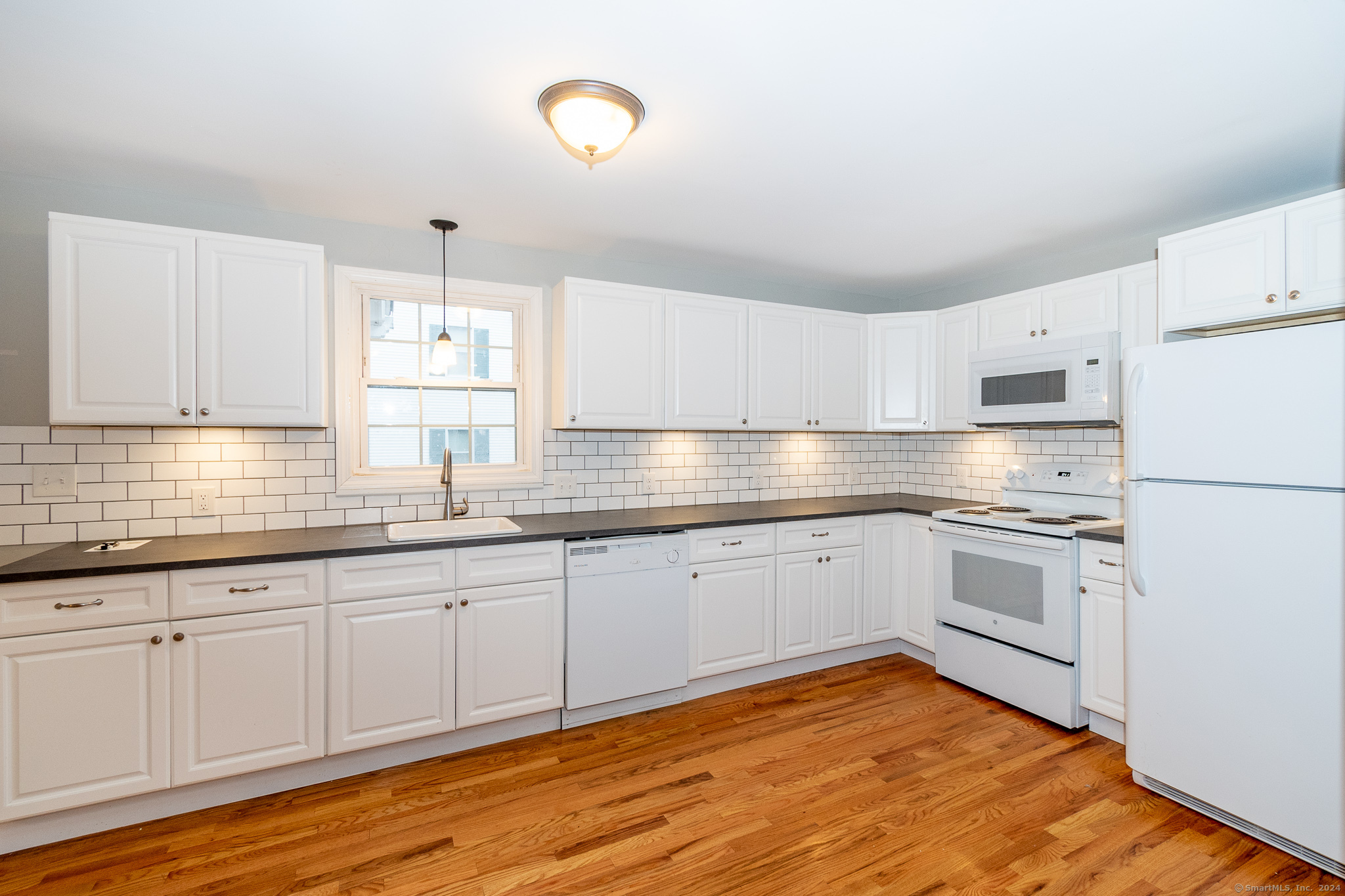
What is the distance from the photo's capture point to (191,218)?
2.64 meters

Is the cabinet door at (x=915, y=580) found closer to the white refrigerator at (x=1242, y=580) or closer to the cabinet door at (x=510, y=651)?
the white refrigerator at (x=1242, y=580)

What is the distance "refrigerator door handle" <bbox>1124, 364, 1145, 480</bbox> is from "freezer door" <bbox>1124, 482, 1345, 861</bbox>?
6cm

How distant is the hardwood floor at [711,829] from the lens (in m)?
1.89

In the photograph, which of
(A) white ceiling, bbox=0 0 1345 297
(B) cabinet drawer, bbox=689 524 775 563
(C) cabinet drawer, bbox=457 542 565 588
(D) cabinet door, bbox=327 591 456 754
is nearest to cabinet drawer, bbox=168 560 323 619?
(D) cabinet door, bbox=327 591 456 754

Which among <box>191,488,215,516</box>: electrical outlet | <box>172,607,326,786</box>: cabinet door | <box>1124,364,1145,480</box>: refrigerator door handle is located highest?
<box>1124,364,1145,480</box>: refrigerator door handle

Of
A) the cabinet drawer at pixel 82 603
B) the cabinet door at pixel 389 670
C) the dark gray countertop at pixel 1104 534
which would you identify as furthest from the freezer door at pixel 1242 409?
the cabinet drawer at pixel 82 603

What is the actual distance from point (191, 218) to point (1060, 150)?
349 centimetres

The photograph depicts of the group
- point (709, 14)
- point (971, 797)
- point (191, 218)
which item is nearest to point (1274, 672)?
point (971, 797)

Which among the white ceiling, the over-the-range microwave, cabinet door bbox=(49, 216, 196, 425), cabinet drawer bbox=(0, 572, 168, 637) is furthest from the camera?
the over-the-range microwave

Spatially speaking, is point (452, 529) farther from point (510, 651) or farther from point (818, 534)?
point (818, 534)

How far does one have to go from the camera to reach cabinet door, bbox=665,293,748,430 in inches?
133

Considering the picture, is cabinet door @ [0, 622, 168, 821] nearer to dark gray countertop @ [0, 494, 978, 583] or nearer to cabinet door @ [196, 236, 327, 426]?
dark gray countertop @ [0, 494, 978, 583]

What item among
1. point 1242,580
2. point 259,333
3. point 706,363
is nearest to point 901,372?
point 706,363

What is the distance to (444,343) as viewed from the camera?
2979 mm
